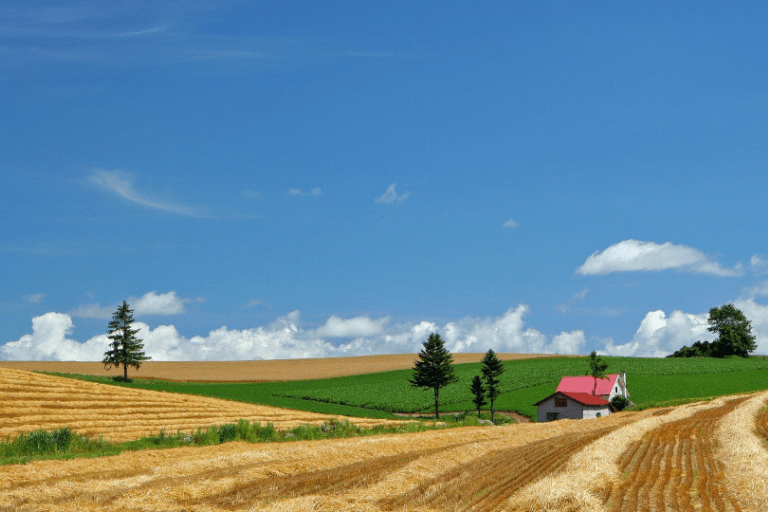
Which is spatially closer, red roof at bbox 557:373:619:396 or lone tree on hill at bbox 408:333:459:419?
lone tree on hill at bbox 408:333:459:419

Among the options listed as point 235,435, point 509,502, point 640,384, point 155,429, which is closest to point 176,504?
point 509,502

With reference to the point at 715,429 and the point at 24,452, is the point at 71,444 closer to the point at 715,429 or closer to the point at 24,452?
the point at 24,452

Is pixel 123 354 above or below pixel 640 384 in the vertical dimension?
above

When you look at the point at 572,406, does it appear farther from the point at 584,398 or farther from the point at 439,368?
the point at 439,368

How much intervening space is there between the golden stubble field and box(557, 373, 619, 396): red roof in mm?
57231

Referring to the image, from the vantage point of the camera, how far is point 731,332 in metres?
158

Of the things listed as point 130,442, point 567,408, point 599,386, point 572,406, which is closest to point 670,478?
point 130,442

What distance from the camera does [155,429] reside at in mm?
42469

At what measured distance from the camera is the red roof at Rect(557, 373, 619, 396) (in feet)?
283

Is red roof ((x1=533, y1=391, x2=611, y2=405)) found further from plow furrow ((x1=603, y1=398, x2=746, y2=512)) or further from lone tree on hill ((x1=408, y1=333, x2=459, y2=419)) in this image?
plow furrow ((x1=603, y1=398, x2=746, y2=512))

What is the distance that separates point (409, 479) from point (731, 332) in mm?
161986

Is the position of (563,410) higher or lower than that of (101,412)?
lower

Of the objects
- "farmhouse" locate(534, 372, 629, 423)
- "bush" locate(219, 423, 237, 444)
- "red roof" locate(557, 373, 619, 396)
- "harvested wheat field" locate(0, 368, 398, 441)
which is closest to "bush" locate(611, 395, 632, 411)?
"farmhouse" locate(534, 372, 629, 423)

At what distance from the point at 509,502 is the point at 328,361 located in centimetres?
12122
